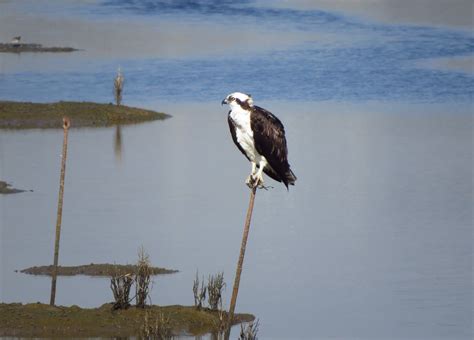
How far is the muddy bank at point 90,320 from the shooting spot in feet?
58.2

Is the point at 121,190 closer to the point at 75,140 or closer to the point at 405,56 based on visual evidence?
the point at 75,140

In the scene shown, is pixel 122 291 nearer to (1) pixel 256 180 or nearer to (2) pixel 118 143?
(1) pixel 256 180

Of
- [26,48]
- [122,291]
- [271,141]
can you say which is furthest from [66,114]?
[271,141]

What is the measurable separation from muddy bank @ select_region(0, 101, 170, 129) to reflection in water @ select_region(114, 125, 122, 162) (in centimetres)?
51

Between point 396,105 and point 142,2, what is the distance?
32.1 metres

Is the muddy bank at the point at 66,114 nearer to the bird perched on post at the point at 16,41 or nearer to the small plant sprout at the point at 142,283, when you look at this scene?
the bird perched on post at the point at 16,41

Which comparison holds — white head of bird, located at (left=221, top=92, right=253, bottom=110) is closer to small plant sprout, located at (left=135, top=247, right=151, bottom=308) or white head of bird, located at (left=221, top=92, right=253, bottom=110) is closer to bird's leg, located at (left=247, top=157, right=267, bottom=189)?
bird's leg, located at (left=247, top=157, right=267, bottom=189)

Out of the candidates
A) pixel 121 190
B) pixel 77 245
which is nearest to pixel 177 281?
pixel 77 245

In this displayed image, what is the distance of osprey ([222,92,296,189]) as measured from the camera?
54.3ft

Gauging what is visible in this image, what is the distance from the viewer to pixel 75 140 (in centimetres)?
3434

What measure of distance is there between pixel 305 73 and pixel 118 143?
15.2 m

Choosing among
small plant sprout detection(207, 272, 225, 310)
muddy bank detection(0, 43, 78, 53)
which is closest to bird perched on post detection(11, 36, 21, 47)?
muddy bank detection(0, 43, 78, 53)

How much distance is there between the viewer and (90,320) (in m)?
18.0

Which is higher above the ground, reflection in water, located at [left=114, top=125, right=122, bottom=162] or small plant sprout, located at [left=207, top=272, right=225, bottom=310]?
reflection in water, located at [left=114, top=125, right=122, bottom=162]
